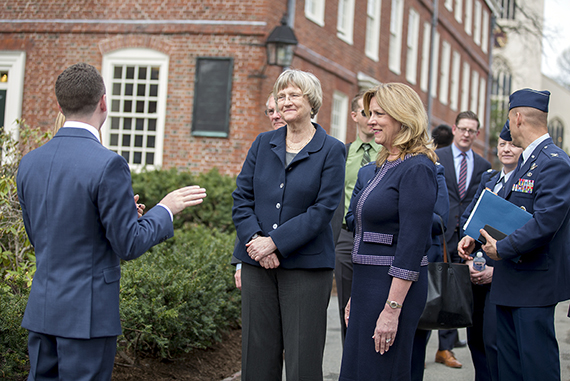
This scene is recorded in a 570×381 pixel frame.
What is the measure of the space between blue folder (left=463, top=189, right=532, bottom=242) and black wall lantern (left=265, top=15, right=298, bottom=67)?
352 inches

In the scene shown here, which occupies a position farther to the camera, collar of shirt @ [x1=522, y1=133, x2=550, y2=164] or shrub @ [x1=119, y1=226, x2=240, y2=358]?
shrub @ [x1=119, y1=226, x2=240, y2=358]

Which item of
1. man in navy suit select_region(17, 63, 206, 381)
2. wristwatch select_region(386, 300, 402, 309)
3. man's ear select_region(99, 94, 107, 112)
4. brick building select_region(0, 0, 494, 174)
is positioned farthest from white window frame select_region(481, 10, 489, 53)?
man in navy suit select_region(17, 63, 206, 381)

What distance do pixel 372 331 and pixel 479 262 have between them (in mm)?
1466

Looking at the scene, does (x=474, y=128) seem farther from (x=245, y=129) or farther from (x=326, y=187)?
(x=245, y=129)

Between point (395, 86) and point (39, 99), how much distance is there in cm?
1188

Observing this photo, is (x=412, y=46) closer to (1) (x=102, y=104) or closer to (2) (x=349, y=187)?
(2) (x=349, y=187)

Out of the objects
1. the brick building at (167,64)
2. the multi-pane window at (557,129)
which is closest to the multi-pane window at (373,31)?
the brick building at (167,64)

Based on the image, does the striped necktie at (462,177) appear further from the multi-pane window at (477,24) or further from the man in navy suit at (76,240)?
the multi-pane window at (477,24)

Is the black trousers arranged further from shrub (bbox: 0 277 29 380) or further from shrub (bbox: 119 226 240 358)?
shrub (bbox: 0 277 29 380)

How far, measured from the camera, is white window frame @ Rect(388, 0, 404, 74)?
1950 cm

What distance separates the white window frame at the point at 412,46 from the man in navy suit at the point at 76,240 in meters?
19.4

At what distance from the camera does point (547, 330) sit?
338cm

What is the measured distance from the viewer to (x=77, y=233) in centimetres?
250

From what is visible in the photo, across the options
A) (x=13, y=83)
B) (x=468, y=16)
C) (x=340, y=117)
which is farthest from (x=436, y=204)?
(x=468, y=16)
